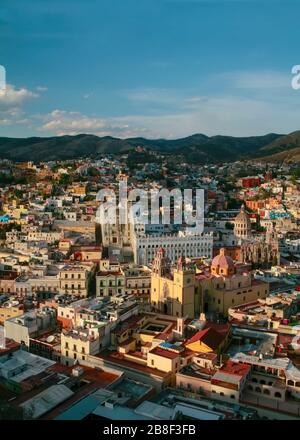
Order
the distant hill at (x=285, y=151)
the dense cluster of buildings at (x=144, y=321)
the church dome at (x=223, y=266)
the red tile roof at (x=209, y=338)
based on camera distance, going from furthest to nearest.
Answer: the distant hill at (x=285, y=151) < the church dome at (x=223, y=266) < the red tile roof at (x=209, y=338) < the dense cluster of buildings at (x=144, y=321)

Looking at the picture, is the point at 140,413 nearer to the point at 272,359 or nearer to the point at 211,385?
the point at 211,385

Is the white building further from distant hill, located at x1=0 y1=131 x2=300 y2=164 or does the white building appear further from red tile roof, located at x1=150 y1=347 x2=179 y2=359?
distant hill, located at x1=0 y1=131 x2=300 y2=164

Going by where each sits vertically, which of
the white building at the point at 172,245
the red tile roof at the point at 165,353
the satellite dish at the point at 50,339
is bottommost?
the satellite dish at the point at 50,339

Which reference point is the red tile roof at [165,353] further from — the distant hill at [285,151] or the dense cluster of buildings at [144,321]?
the distant hill at [285,151]

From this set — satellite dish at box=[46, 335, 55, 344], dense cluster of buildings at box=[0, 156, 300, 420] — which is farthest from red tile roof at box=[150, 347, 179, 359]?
satellite dish at box=[46, 335, 55, 344]

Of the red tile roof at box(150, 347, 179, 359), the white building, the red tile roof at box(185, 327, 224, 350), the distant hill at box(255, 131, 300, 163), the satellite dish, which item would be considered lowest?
the satellite dish

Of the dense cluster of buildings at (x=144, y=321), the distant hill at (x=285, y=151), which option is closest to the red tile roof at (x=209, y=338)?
the dense cluster of buildings at (x=144, y=321)

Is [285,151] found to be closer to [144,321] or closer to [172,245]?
[172,245]

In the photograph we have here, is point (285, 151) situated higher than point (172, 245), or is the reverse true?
point (285, 151)

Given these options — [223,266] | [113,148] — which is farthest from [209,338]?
[113,148]

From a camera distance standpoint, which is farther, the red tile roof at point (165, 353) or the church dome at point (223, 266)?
the church dome at point (223, 266)

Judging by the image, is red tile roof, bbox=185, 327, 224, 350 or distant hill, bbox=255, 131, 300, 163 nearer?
red tile roof, bbox=185, 327, 224, 350
